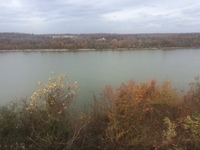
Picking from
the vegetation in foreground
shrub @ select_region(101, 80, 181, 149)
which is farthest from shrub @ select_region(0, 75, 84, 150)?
shrub @ select_region(101, 80, 181, 149)

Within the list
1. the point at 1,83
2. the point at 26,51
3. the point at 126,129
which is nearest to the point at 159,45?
the point at 26,51

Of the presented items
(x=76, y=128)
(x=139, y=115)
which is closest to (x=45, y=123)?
(x=76, y=128)

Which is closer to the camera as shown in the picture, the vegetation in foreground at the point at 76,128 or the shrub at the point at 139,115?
the vegetation in foreground at the point at 76,128

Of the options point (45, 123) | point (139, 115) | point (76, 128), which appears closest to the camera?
point (45, 123)

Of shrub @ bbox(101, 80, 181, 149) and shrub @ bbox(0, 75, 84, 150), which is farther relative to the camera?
shrub @ bbox(101, 80, 181, 149)

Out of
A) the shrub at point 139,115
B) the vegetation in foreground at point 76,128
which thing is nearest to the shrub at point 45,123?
the vegetation in foreground at point 76,128

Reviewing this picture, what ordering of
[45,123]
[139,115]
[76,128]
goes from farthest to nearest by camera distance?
[139,115] < [76,128] < [45,123]

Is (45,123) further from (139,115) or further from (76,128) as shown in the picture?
(139,115)

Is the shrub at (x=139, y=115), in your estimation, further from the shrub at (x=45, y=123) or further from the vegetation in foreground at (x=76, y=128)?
the shrub at (x=45, y=123)

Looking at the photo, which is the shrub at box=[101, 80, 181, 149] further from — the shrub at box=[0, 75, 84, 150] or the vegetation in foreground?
the shrub at box=[0, 75, 84, 150]

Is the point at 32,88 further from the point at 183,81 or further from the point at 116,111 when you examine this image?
the point at 183,81

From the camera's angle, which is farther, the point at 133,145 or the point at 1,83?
the point at 1,83
